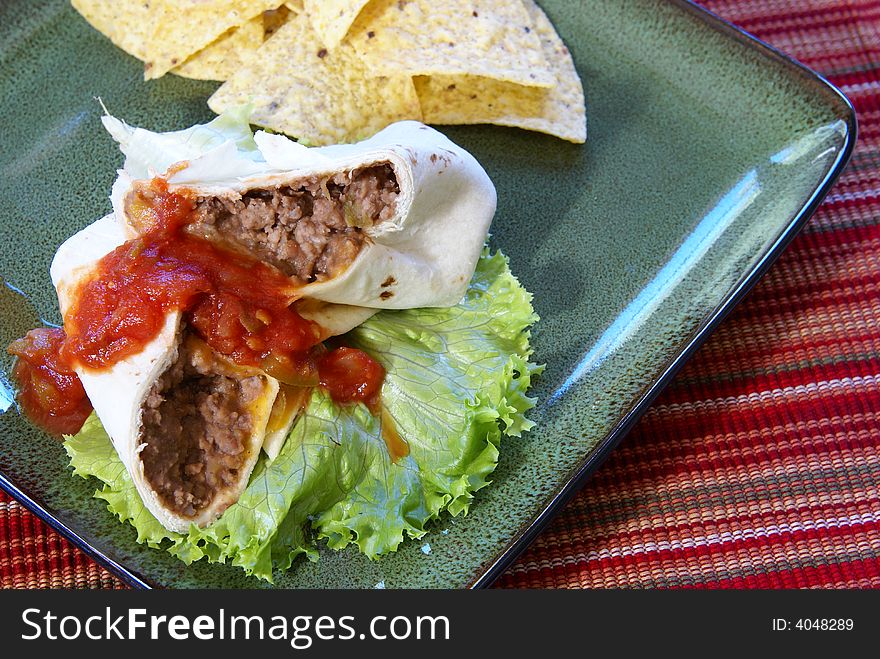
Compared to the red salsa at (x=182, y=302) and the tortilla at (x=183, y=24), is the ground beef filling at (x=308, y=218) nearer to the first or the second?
the red salsa at (x=182, y=302)

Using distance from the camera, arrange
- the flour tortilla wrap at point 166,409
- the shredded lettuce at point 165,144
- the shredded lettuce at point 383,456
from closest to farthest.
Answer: the flour tortilla wrap at point 166,409 → the shredded lettuce at point 383,456 → the shredded lettuce at point 165,144

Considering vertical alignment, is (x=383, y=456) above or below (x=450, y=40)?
below

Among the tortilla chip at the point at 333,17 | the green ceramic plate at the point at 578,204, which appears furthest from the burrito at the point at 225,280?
the tortilla chip at the point at 333,17

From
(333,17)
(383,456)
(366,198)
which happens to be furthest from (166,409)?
(333,17)

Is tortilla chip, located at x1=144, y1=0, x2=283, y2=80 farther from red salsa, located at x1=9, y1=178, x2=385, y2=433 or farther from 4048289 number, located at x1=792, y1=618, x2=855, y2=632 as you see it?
4048289 number, located at x1=792, y1=618, x2=855, y2=632

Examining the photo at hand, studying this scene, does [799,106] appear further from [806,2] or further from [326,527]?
[326,527]

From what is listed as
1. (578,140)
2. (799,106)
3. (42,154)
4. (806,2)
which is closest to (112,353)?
(42,154)

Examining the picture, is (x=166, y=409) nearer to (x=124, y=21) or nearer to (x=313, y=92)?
(x=313, y=92)
